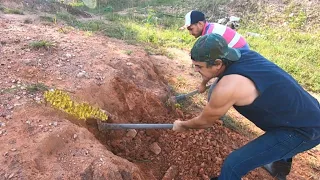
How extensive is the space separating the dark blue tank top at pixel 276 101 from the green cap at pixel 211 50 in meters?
0.10

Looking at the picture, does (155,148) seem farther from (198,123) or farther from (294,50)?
(294,50)

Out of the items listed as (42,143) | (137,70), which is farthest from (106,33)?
(42,143)

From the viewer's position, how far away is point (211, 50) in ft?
6.02

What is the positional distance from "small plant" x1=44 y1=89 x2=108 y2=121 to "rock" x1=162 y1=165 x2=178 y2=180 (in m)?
0.77

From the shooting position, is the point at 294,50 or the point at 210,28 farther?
the point at 294,50

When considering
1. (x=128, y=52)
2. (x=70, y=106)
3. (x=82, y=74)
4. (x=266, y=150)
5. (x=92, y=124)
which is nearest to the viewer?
(x=266, y=150)

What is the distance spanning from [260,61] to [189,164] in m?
1.43

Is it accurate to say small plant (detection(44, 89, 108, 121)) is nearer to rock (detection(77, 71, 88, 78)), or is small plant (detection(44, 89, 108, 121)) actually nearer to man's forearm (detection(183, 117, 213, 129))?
rock (detection(77, 71, 88, 78))

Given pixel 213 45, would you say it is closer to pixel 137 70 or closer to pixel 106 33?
pixel 137 70

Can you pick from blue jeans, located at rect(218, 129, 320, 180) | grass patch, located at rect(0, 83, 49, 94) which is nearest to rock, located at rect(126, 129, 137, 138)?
grass patch, located at rect(0, 83, 49, 94)

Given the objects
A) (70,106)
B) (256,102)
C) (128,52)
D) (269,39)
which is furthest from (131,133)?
(269,39)

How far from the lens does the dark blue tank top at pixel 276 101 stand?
1.91 metres

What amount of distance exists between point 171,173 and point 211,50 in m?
1.45

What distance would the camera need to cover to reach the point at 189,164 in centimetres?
304
